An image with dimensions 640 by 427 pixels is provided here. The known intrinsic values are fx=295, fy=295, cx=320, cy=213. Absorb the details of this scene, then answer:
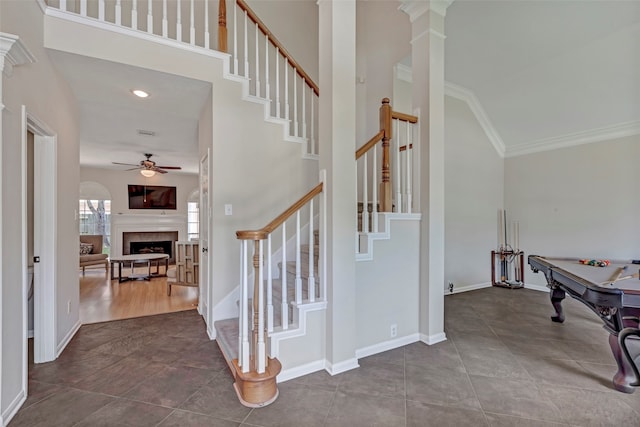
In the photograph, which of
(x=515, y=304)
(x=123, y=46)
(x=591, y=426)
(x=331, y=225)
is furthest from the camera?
(x=515, y=304)

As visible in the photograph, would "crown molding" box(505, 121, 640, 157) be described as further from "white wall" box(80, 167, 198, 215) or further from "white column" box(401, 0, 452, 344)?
"white wall" box(80, 167, 198, 215)

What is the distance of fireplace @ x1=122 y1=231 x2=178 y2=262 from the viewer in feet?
26.0

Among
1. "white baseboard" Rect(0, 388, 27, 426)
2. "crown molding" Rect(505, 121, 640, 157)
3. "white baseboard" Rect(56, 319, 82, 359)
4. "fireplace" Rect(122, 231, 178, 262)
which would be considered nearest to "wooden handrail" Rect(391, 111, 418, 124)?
"crown molding" Rect(505, 121, 640, 157)

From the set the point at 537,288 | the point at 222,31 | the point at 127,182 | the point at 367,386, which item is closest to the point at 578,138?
the point at 537,288

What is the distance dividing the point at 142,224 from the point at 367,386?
315 inches

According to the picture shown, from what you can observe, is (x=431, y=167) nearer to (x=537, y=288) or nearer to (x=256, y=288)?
(x=256, y=288)

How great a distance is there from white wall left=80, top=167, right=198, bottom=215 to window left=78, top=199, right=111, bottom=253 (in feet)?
0.68

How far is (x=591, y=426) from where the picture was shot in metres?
1.68

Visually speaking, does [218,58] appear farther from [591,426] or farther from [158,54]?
[591,426]

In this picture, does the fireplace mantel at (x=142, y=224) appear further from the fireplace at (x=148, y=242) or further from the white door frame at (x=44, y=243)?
the white door frame at (x=44, y=243)

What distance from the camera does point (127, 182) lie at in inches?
315

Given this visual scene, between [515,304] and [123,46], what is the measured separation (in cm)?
541

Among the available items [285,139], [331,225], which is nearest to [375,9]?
[285,139]

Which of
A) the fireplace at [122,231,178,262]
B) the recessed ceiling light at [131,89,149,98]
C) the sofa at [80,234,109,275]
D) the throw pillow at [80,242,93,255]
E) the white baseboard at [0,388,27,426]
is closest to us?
the white baseboard at [0,388,27,426]
